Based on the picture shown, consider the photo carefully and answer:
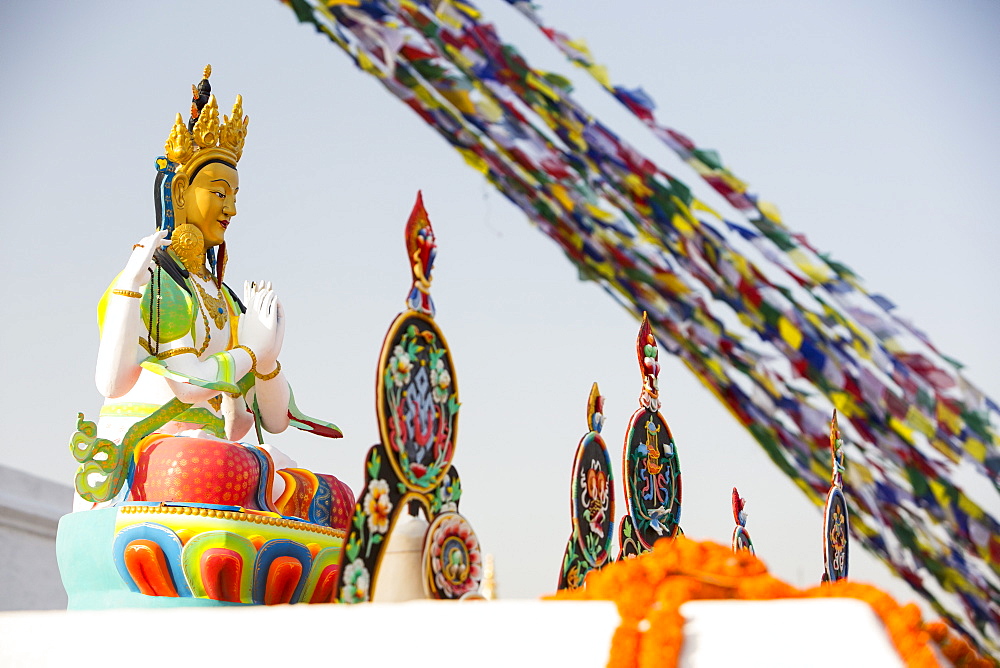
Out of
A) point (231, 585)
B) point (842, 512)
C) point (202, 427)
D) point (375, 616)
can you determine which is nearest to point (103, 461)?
point (202, 427)

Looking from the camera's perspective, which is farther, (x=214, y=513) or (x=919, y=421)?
(x=919, y=421)

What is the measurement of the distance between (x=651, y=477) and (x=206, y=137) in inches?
99.3

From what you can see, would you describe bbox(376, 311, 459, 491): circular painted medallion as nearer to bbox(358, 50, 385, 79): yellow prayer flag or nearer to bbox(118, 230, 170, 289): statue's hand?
bbox(118, 230, 170, 289): statue's hand

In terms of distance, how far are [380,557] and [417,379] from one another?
43 cm

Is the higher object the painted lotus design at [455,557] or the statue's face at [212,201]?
the statue's face at [212,201]

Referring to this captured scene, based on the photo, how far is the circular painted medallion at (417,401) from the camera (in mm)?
2229

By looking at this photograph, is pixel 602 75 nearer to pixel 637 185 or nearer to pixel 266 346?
pixel 637 185

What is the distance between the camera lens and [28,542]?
7.45 m

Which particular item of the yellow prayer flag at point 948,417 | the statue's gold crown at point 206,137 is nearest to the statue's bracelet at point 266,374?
the statue's gold crown at point 206,137

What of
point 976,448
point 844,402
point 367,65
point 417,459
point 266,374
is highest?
point 367,65

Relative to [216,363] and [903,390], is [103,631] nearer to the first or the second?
[216,363]

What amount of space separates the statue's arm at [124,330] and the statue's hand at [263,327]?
42 cm

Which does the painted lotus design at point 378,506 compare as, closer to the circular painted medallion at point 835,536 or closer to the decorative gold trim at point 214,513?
the decorative gold trim at point 214,513

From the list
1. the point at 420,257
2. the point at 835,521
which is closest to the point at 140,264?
the point at 420,257
